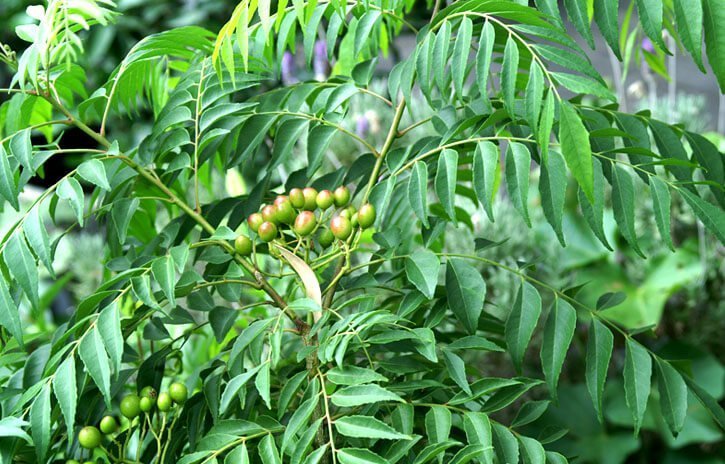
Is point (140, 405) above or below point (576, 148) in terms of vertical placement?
below

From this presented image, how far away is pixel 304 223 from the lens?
0.69 m

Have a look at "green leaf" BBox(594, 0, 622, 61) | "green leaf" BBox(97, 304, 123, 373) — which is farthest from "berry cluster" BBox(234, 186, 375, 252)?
"green leaf" BBox(594, 0, 622, 61)

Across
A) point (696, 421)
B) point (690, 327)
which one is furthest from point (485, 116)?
point (690, 327)

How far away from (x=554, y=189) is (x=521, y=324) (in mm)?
129

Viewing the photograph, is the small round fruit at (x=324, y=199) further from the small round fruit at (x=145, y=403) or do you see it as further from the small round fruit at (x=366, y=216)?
the small round fruit at (x=145, y=403)

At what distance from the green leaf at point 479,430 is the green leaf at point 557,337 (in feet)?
0.27

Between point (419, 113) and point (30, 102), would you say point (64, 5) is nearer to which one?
point (30, 102)

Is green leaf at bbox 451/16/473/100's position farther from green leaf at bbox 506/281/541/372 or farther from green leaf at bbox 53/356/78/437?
green leaf at bbox 53/356/78/437

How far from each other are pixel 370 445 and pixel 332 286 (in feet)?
0.43

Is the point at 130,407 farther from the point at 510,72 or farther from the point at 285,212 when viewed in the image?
the point at 510,72

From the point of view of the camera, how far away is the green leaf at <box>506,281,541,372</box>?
70cm

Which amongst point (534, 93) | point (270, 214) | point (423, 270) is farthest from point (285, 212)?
point (534, 93)

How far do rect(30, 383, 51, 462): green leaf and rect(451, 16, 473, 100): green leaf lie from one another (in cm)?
37

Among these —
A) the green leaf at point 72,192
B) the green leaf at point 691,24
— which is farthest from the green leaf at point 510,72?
the green leaf at point 72,192
